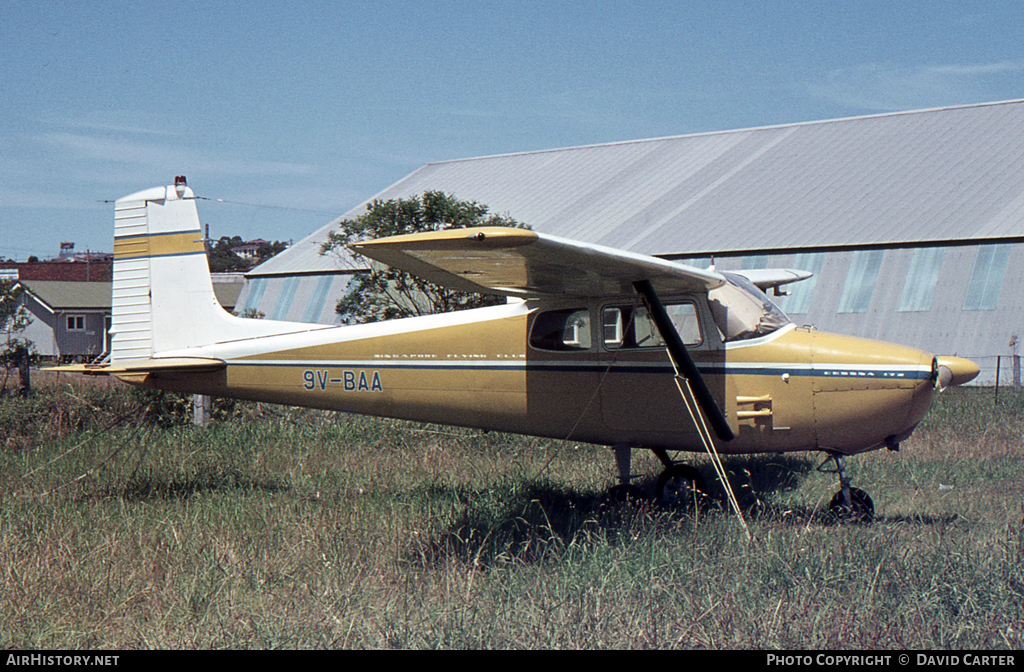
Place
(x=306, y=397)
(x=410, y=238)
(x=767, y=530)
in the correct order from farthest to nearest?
(x=306, y=397) → (x=767, y=530) → (x=410, y=238)

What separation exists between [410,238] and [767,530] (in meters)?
3.29

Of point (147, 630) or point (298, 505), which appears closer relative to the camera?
point (147, 630)

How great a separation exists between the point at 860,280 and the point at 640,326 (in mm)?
18732

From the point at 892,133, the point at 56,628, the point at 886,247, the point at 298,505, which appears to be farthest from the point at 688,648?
the point at 892,133

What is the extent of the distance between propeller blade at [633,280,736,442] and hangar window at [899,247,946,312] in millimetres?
18270

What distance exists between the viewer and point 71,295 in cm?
4756

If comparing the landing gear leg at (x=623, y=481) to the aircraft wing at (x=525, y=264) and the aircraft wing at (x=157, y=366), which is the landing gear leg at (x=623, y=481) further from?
the aircraft wing at (x=157, y=366)

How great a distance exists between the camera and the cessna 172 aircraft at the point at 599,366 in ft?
21.7

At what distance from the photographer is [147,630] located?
4.55m

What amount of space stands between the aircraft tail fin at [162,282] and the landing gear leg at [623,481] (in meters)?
3.62

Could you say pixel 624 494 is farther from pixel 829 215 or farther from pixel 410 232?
pixel 829 215

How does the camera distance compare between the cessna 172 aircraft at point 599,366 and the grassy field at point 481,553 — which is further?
the cessna 172 aircraft at point 599,366

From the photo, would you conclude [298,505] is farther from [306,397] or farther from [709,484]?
[709,484]

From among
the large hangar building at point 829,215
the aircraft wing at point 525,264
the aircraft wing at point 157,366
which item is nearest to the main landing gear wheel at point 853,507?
the aircraft wing at point 525,264
